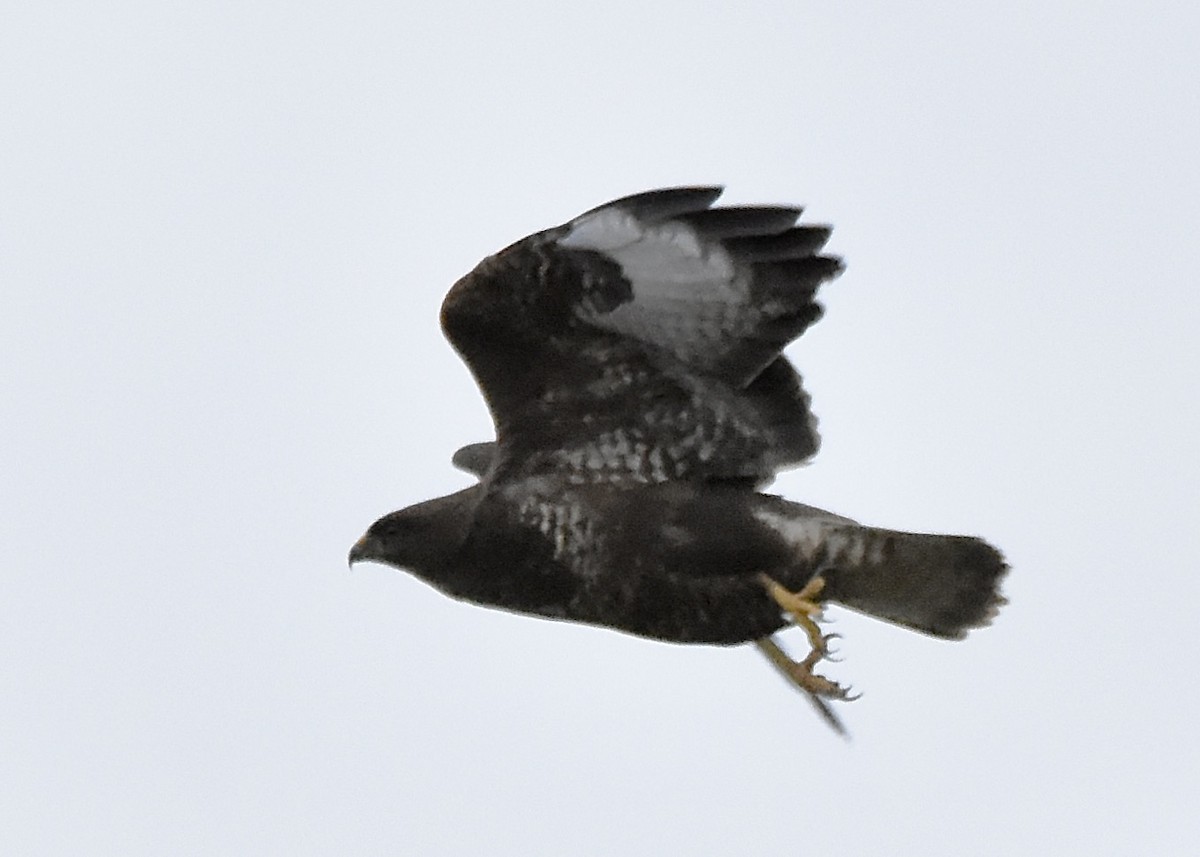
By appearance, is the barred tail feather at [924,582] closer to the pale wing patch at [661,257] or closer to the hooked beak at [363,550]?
the pale wing patch at [661,257]

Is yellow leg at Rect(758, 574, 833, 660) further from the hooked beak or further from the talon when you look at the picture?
the hooked beak

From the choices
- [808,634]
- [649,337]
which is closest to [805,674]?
[808,634]

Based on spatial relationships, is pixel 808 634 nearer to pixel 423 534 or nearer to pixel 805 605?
pixel 805 605

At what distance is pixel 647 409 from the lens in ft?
42.5

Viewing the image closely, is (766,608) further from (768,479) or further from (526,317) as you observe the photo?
(526,317)

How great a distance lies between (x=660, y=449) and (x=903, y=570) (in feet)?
3.85

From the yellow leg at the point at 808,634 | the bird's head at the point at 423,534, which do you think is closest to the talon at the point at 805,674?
the yellow leg at the point at 808,634

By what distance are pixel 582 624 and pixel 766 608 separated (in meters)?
0.79

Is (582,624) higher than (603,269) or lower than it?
lower

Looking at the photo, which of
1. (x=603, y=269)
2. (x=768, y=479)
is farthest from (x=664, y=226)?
(x=768, y=479)

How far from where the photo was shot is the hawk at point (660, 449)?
41.7 ft

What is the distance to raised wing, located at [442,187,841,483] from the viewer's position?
41.4 feet

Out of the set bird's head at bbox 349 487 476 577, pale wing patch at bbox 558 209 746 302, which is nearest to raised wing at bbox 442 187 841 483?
pale wing patch at bbox 558 209 746 302

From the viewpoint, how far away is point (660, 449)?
42.6 feet
